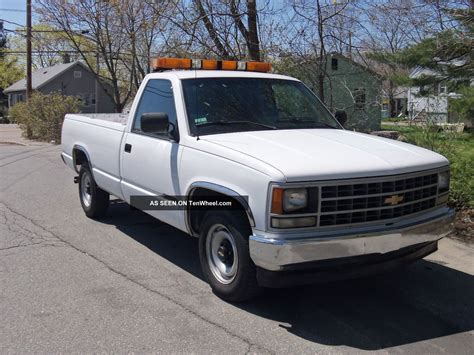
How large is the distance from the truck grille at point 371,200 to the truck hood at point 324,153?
0.30 ft

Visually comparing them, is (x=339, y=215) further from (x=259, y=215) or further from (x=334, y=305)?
(x=334, y=305)

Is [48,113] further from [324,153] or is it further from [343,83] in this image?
[324,153]

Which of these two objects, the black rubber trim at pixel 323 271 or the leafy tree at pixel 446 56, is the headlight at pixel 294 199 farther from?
the leafy tree at pixel 446 56

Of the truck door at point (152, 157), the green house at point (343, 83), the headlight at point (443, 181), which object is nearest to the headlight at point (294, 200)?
the truck door at point (152, 157)

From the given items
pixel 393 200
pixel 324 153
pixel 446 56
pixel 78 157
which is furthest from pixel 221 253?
pixel 446 56

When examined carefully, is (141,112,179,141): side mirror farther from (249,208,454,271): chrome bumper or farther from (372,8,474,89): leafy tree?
(372,8,474,89): leafy tree

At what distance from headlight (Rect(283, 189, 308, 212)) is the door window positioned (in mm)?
1669

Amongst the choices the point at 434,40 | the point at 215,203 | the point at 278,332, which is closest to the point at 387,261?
the point at 278,332

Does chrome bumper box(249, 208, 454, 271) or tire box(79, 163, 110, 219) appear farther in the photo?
tire box(79, 163, 110, 219)

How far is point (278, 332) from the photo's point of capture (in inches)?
152

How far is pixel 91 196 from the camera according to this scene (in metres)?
7.17

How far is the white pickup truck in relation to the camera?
12.3 feet

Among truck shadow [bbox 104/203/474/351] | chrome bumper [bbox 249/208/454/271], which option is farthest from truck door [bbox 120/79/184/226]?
chrome bumper [bbox 249/208/454/271]

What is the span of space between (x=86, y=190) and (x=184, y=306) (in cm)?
370
